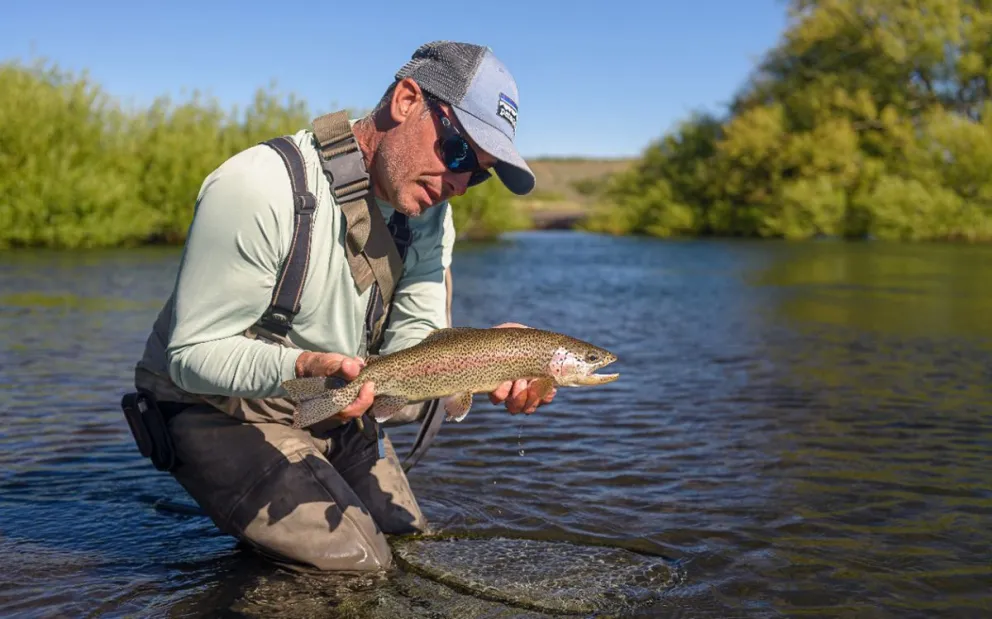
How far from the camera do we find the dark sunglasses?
4.05 metres

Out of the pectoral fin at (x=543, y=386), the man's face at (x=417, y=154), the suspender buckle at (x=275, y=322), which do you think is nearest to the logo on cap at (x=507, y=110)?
the man's face at (x=417, y=154)

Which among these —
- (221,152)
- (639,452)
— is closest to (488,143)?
(639,452)

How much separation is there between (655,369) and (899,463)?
4.69 m

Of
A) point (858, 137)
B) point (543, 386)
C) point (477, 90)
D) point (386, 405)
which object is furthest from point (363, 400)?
point (858, 137)

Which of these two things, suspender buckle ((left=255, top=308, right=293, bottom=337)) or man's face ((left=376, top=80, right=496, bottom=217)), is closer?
man's face ((left=376, top=80, right=496, bottom=217))

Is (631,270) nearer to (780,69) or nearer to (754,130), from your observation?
(754,130)

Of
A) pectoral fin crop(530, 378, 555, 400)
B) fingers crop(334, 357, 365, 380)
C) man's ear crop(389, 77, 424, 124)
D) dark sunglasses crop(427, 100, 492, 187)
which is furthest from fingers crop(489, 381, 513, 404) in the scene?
man's ear crop(389, 77, 424, 124)

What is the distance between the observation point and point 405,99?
409cm

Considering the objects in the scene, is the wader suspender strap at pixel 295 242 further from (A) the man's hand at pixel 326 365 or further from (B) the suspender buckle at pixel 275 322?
(A) the man's hand at pixel 326 365

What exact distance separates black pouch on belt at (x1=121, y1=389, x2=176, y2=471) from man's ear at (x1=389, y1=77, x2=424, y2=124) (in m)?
1.71

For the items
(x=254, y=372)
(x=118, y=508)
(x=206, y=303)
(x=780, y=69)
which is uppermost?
(x=780, y=69)

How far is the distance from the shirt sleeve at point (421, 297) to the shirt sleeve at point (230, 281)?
38.7 inches

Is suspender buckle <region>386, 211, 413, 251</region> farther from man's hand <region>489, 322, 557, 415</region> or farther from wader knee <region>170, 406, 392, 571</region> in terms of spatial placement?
wader knee <region>170, 406, 392, 571</region>

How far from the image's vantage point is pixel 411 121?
13.4 ft
